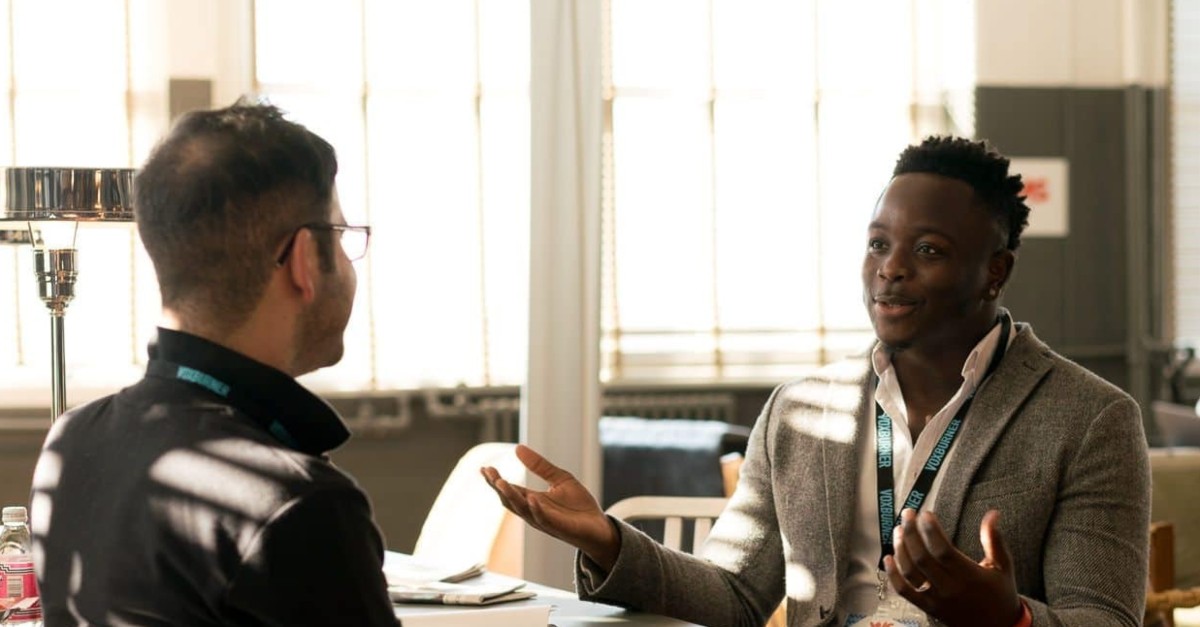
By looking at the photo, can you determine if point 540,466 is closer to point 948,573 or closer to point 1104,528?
point 948,573

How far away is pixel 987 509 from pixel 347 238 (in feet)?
3.89

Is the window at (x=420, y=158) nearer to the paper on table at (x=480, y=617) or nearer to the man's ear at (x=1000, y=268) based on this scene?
the man's ear at (x=1000, y=268)

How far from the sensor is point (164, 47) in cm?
675

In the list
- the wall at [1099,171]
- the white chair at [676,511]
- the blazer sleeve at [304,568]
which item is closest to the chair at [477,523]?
the white chair at [676,511]

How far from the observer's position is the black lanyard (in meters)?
2.37

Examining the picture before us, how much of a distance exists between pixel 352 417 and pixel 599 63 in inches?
126

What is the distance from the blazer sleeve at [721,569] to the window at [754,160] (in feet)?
16.1

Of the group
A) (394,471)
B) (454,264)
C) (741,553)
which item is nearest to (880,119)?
(454,264)

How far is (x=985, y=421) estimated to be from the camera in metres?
2.35

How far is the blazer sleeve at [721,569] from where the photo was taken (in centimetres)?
232

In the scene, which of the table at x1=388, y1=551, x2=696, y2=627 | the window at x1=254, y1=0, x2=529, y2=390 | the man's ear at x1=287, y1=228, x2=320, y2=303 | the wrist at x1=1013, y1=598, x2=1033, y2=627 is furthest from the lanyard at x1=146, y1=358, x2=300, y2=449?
the window at x1=254, y1=0, x2=529, y2=390

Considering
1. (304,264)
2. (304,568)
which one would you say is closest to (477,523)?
(304,264)

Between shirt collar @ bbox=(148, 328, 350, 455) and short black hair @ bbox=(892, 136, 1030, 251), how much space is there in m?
1.36

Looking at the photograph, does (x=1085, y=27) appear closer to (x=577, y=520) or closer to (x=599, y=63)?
(x=599, y=63)
